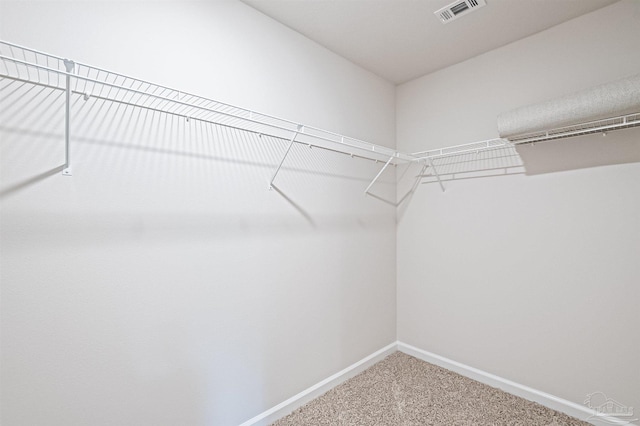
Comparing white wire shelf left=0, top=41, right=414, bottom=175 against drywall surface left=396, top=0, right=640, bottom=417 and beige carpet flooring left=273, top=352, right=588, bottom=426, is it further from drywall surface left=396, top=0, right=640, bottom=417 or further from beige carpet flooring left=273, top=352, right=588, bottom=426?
beige carpet flooring left=273, top=352, right=588, bottom=426

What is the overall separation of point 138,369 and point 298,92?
5.74 ft

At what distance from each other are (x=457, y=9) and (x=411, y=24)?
0.27 metres

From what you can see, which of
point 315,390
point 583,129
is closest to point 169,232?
point 315,390

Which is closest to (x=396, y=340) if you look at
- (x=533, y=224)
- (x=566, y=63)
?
(x=533, y=224)

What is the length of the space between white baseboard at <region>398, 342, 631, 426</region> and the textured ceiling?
93.5 inches

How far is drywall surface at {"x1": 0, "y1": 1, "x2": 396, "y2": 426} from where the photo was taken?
1076 mm

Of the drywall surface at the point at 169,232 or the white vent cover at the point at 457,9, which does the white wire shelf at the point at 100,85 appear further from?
the white vent cover at the point at 457,9

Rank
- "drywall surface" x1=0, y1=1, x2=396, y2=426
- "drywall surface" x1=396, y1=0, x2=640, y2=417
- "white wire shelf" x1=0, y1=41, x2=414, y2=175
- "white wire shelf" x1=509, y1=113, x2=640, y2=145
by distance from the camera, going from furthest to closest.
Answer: "drywall surface" x1=396, y1=0, x2=640, y2=417
"white wire shelf" x1=509, y1=113, x2=640, y2=145
"drywall surface" x1=0, y1=1, x2=396, y2=426
"white wire shelf" x1=0, y1=41, x2=414, y2=175

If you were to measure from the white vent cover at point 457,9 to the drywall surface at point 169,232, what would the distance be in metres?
0.75

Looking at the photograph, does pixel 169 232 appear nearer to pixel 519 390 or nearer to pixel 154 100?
pixel 154 100

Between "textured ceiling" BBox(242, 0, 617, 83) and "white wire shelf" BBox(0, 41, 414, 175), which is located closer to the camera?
"white wire shelf" BBox(0, 41, 414, 175)

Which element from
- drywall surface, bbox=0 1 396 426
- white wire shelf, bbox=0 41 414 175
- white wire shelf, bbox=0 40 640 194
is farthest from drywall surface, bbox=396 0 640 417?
white wire shelf, bbox=0 41 414 175

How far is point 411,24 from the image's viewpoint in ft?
6.13

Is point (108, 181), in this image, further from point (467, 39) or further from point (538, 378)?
point (538, 378)
